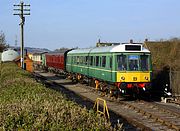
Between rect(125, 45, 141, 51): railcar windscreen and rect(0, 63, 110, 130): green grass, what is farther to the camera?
rect(125, 45, 141, 51): railcar windscreen

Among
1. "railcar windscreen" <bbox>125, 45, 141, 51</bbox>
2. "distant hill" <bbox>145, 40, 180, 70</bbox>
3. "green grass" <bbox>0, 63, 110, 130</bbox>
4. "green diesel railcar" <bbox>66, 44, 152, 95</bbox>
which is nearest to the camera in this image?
"green grass" <bbox>0, 63, 110, 130</bbox>

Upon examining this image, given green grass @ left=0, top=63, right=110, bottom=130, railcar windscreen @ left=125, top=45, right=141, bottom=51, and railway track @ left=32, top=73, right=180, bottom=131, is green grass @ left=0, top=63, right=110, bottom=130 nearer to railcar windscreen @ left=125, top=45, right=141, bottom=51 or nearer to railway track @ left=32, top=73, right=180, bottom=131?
railway track @ left=32, top=73, right=180, bottom=131

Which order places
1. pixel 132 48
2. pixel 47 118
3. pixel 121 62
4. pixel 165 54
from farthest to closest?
pixel 165 54
pixel 132 48
pixel 121 62
pixel 47 118

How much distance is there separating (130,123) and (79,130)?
9.56m

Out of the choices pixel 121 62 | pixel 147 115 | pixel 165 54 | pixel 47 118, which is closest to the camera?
pixel 47 118

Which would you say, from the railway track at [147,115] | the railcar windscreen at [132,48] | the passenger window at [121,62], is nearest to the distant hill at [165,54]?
the railcar windscreen at [132,48]

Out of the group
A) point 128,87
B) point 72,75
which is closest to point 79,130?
point 128,87

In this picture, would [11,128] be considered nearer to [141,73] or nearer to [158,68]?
[141,73]

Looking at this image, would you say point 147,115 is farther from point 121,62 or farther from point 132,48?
point 132,48

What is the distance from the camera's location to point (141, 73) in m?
21.6

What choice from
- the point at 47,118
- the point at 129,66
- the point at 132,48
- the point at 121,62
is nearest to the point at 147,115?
the point at 129,66

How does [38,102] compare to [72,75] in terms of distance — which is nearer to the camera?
[38,102]

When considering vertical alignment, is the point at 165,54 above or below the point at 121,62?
above

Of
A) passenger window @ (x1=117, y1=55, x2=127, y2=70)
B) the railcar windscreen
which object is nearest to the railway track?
passenger window @ (x1=117, y1=55, x2=127, y2=70)
